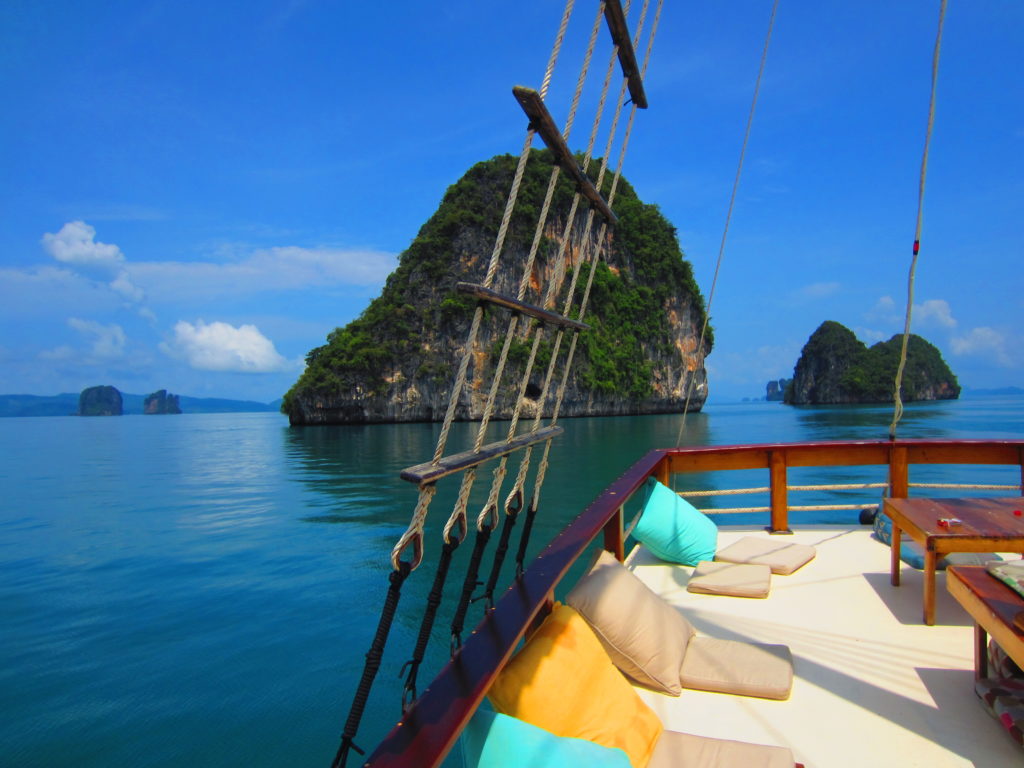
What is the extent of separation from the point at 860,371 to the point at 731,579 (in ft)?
278

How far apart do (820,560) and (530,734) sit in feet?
8.90

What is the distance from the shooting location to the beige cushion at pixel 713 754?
53.7 inches

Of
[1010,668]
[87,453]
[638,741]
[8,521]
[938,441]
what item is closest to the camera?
[638,741]

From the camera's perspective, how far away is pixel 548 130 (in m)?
1.56

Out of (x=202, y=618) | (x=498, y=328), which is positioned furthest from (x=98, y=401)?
(x=202, y=618)

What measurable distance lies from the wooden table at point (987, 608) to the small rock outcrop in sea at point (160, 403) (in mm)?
183856

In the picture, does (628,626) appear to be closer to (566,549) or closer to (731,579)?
(566,549)

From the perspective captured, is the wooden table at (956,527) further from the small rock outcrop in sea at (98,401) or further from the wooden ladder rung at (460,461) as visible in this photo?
the small rock outcrop in sea at (98,401)

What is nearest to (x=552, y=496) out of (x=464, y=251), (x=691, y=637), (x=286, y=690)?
(x=286, y=690)

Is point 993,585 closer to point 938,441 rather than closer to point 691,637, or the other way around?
point 691,637

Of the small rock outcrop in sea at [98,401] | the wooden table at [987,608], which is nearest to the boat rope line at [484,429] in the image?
the wooden table at [987,608]

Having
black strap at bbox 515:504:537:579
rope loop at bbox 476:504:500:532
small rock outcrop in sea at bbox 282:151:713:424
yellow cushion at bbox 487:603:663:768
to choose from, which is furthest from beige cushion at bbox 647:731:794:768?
small rock outcrop in sea at bbox 282:151:713:424

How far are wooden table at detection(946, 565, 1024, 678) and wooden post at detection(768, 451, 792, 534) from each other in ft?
5.89

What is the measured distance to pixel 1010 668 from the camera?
69.7 inches
